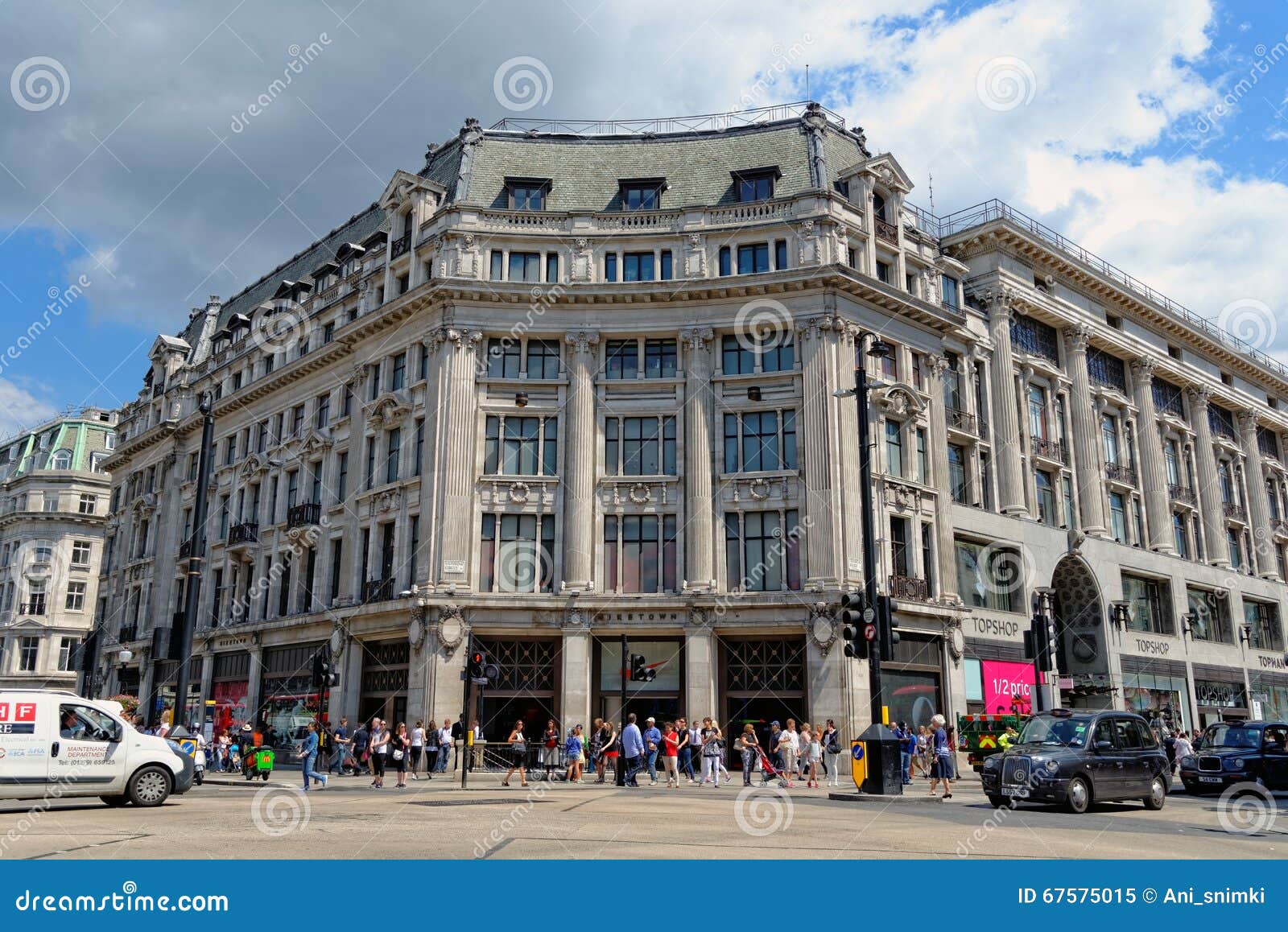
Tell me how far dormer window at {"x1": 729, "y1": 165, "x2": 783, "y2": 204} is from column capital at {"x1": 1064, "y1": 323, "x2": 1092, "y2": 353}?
18816 millimetres

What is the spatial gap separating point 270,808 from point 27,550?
7127 cm

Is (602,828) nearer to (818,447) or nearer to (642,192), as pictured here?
(818,447)

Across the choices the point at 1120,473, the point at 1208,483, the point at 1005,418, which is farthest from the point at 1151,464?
the point at 1005,418

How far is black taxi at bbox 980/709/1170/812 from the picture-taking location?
59.9ft

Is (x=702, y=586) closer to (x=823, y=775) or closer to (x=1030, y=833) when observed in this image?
(x=823, y=775)

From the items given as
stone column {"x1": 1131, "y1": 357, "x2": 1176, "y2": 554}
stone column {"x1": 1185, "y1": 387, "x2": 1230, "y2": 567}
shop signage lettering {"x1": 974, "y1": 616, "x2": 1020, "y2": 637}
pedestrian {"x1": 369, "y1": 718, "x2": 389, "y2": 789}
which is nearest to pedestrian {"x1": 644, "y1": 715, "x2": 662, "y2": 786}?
pedestrian {"x1": 369, "y1": 718, "x2": 389, "y2": 789}

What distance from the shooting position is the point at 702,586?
35.4 metres

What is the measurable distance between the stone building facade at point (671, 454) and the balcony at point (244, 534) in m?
0.43

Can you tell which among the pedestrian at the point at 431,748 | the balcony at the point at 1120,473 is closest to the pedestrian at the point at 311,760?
the pedestrian at the point at 431,748

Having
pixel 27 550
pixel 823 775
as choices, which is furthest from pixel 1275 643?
pixel 27 550

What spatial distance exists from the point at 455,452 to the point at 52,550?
2169 inches

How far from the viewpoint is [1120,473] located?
51844mm

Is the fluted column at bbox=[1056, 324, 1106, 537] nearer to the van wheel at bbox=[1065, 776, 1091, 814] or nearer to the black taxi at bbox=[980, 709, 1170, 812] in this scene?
the black taxi at bbox=[980, 709, 1170, 812]

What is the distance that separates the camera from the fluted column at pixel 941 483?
39031mm
